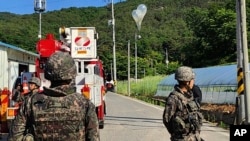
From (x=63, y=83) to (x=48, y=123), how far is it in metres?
0.34

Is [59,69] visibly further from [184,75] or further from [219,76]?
[219,76]

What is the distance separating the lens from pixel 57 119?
11.9 ft

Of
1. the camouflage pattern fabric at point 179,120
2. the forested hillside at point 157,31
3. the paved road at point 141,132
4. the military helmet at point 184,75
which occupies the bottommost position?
the paved road at point 141,132

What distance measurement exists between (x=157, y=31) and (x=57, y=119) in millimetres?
113837

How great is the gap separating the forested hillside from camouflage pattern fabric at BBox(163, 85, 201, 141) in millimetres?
53363

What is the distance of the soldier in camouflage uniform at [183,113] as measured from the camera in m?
5.77

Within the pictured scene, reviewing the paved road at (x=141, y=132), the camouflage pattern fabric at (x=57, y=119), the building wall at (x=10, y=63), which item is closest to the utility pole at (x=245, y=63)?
the paved road at (x=141, y=132)

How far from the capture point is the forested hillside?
71000mm

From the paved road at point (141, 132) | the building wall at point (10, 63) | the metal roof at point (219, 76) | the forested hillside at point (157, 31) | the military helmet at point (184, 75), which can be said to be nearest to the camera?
the military helmet at point (184, 75)

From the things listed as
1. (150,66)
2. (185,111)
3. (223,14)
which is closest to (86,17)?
(150,66)

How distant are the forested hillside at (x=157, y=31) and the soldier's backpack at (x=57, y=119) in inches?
2174

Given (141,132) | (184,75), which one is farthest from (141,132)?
(184,75)

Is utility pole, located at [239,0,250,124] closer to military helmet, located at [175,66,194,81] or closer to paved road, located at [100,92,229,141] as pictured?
paved road, located at [100,92,229,141]

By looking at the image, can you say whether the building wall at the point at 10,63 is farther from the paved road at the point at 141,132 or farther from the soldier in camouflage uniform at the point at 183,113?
the soldier in camouflage uniform at the point at 183,113
